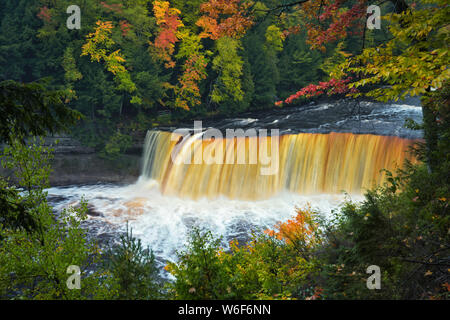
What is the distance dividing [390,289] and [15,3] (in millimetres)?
23799

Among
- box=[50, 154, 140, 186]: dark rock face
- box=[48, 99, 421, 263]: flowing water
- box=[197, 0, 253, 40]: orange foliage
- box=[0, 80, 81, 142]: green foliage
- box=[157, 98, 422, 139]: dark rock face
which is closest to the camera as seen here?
box=[0, 80, 81, 142]: green foliage

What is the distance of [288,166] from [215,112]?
32.8ft

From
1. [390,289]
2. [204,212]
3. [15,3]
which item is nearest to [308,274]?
[390,289]

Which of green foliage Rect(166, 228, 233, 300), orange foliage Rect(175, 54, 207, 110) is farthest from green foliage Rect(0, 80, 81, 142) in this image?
orange foliage Rect(175, 54, 207, 110)

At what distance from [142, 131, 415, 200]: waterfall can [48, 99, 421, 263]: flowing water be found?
37 mm

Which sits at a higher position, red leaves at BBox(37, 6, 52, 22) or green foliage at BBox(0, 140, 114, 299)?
red leaves at BBox(37, 6, 52, 22)

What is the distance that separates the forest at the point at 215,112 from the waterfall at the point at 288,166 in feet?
3.40

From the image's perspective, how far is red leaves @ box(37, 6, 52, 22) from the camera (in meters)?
18.0

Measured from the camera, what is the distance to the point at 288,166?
43.3ft

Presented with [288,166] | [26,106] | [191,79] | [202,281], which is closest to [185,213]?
[288,166]

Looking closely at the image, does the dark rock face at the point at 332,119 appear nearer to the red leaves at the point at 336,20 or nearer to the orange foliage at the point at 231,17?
the red leaves at the point at 336,20

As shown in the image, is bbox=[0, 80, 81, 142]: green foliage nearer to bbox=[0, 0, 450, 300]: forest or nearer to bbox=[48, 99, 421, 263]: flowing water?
bbox=[0, 0, 450, 300]: forest

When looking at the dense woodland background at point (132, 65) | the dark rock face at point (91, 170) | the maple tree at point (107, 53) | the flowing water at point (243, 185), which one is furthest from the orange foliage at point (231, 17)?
the maple tree at point (107, 53)

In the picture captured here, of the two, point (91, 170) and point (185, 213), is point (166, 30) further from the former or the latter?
point (185, 213)
